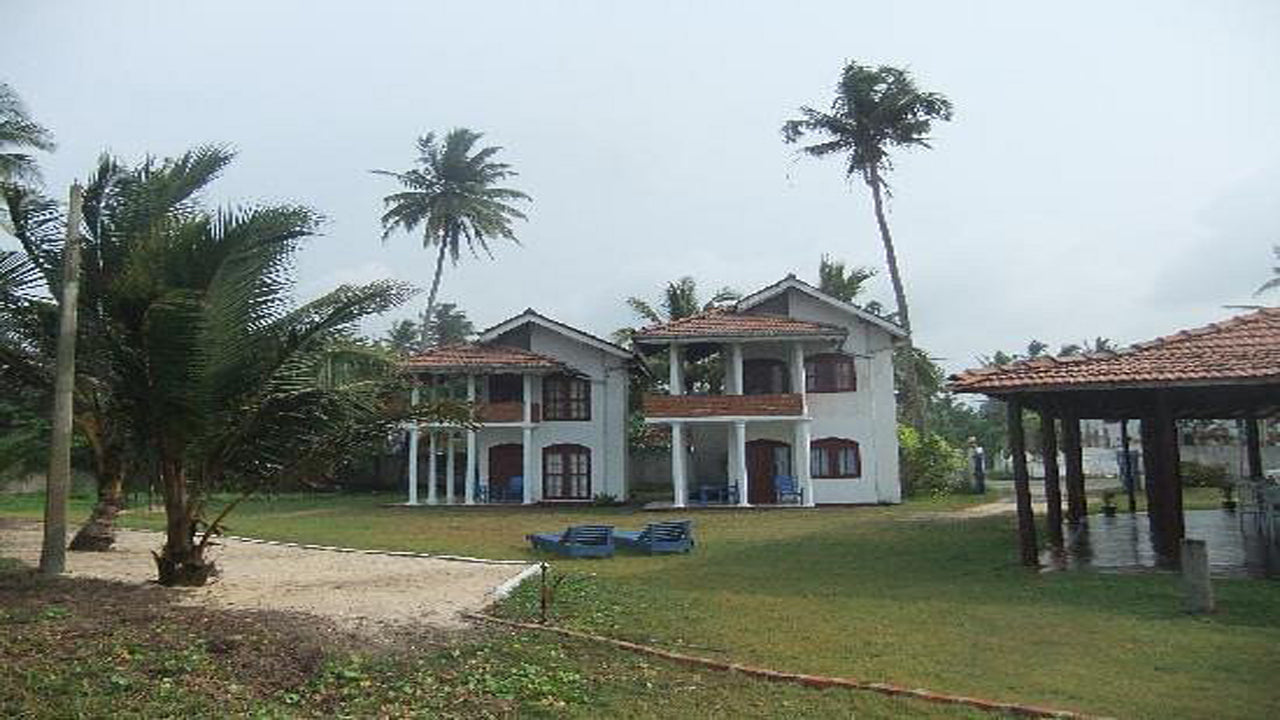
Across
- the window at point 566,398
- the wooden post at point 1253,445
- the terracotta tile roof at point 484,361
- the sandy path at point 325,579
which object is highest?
the terracotta tile roof at point 484,361

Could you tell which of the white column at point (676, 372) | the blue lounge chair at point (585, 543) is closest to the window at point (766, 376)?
the white column at point (676, 372)

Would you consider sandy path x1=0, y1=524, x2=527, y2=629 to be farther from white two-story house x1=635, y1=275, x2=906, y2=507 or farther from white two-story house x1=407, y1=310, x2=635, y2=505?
white two-story house x1=635, y1=275, x2=906, y2=507

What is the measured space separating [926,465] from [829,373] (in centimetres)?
539

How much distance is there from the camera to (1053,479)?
46.6 ft

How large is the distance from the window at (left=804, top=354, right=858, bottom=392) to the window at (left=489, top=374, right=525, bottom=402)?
8982mm

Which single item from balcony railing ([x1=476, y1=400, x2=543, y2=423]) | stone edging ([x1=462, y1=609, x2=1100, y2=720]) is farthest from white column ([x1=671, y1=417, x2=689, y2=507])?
stone edging ([x1=462, y1=609, x2=1100, y2=720])

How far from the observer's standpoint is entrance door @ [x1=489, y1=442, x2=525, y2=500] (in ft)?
101

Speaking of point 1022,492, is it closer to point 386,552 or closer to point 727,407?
point 386,552

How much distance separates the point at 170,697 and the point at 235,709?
468mm

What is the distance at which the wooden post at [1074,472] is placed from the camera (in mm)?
19000

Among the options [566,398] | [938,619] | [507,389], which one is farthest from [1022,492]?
[507,389]

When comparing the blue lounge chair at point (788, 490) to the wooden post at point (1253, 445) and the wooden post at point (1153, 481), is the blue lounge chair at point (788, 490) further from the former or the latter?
the wooden post at point (1253, 445)

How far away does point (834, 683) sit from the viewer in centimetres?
689

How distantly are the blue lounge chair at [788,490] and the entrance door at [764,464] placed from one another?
2.19ft
